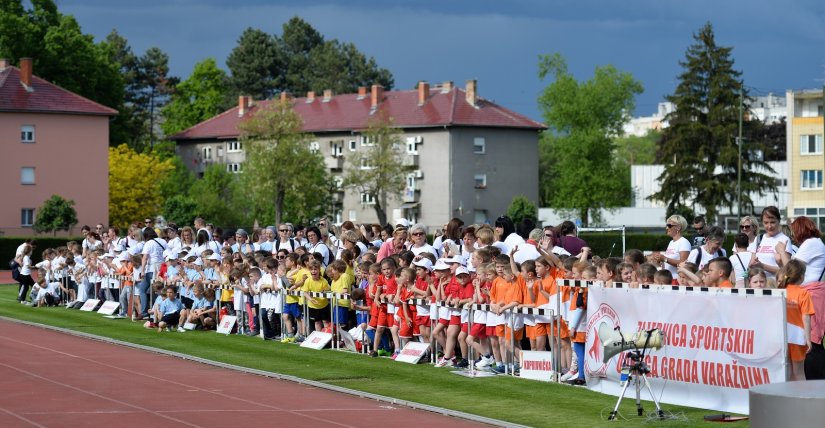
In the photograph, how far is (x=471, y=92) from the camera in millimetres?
100125

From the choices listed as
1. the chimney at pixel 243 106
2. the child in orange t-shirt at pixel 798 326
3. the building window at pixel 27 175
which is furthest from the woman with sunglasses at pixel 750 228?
the chimney at pixel 243 106

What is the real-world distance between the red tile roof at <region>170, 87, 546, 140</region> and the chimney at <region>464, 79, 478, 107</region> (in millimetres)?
334

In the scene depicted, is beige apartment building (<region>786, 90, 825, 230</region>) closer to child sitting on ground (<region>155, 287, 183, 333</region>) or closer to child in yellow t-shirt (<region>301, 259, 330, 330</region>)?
child sitting on ground (<region>155, 287, 183, 333</region>)

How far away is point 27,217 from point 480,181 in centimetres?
3451

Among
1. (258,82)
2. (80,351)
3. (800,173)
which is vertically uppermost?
(258,82)

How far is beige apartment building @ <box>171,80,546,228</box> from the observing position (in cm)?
9862

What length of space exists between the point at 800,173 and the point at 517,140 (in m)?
21.4

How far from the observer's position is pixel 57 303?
36.4 meters

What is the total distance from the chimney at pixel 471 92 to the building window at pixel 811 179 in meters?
25.3

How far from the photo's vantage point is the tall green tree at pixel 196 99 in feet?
400

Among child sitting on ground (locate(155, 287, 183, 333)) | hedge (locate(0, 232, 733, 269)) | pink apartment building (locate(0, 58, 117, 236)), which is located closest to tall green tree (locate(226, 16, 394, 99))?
pink apartment building (locate(0, 58, 117, 236))

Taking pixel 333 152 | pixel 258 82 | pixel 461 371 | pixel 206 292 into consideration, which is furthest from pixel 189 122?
pixel 461 371

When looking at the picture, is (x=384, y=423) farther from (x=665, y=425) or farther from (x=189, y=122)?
Answer: (x=189, y=122)

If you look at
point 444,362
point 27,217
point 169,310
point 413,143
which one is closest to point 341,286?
point 444,362
